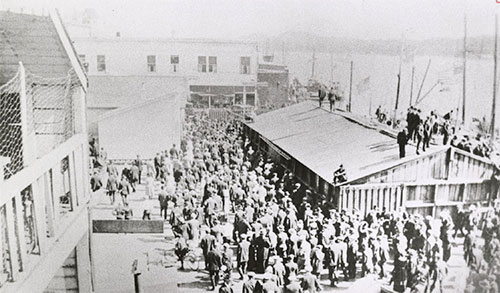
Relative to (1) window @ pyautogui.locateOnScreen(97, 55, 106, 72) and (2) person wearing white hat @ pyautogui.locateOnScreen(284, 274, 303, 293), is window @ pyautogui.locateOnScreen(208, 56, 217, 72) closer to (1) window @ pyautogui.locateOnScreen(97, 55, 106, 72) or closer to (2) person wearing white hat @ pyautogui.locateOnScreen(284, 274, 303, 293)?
(1) window @ pyautogui.locateOnScreen(97, 55, 106, 72)

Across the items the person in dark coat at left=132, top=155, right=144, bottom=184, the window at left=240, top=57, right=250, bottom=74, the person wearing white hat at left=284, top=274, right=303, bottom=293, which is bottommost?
the person wearing white hat at left=284, top=274, right=303, bottom=293

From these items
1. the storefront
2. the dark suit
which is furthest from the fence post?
the dark suit

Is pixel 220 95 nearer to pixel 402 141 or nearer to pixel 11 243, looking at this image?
pixel 402 141

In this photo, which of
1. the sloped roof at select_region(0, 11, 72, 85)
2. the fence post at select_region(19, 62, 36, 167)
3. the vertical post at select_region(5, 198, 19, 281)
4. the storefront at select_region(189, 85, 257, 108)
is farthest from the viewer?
the storefront at select_region(189, 85, 257, 108)

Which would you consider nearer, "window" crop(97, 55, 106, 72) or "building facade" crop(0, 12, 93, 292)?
"building facade" crop(0, 12, 93, 292)

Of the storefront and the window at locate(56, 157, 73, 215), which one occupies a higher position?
the storefront

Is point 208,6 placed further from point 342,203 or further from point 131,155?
point 342,203

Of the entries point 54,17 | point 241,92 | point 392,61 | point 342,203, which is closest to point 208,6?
point 241,92

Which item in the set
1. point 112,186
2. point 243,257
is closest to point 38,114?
point 112,186
